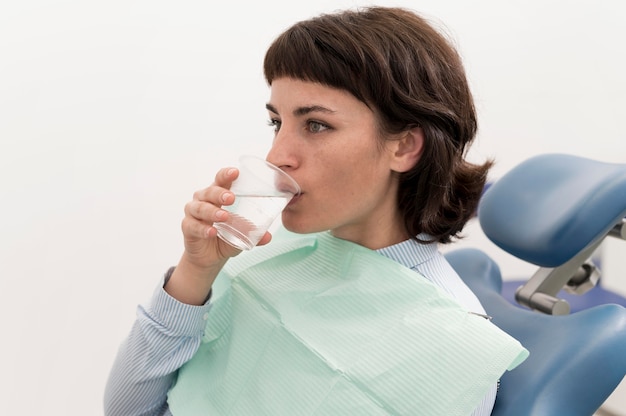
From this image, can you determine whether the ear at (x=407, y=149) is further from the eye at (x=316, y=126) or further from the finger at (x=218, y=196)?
the finger at (x=218, y=196)

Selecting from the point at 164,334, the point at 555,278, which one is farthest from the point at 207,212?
the point at 555,278

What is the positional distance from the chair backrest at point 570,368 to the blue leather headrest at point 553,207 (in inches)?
5.7

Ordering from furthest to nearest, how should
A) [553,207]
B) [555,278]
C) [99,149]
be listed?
[99,149], [555,278], [553,207]

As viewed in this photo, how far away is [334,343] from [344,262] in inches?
5.8

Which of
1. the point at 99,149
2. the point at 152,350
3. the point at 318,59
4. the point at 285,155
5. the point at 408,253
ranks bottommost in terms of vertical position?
the point at 99,149

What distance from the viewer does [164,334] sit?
117cm

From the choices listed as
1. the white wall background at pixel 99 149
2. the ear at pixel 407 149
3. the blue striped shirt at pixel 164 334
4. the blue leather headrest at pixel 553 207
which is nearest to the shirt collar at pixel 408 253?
the blue striped shirt at pixel 164 334

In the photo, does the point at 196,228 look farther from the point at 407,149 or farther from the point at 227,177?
the point at 407,149

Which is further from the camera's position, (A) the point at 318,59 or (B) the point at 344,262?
(B) the point at 344,262

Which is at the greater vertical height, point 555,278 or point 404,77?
point 404,77

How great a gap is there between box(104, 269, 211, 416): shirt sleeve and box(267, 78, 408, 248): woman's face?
0.23 metres

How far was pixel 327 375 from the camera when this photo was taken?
1.07 metres

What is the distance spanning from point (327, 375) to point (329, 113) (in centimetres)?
36

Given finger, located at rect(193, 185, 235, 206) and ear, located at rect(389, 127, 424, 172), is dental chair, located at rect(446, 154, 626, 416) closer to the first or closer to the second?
ear, located at rect(389, 127, 424, 172)
